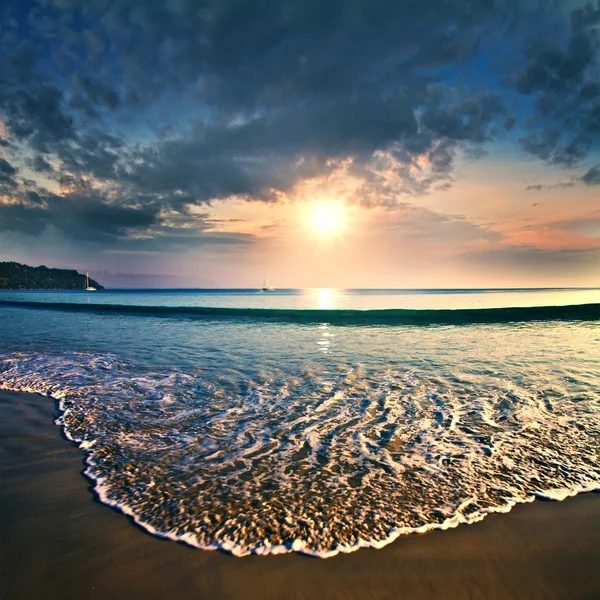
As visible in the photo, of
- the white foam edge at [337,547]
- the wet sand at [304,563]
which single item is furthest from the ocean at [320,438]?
the wet sand at [304,563]

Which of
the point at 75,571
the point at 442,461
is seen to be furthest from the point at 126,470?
the point at 442,461

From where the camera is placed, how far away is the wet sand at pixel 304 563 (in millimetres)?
2207

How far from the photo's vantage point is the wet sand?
2207mm

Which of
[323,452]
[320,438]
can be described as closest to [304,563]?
[323,452]

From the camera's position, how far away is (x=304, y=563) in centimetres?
241

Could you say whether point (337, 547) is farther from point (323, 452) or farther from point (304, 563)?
point (323, 452)

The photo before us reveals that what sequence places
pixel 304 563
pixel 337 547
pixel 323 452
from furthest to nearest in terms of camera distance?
pixel 323 452 → pixel 337 547 → pixel 304 563

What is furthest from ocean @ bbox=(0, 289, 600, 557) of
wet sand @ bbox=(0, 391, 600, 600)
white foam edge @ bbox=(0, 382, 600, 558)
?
wet sand @ bbox=(0, 391, 600, 600)

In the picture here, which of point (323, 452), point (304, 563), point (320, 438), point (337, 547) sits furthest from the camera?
point (320, 438)

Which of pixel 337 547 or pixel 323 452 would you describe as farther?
pixel 323 452

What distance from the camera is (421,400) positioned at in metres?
5.98

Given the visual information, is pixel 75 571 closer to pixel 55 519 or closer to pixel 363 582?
pixel 55 519

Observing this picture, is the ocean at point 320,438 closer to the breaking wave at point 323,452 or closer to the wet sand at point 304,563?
the breaking wave at point 323,452

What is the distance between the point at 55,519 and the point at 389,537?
276 centimetres
